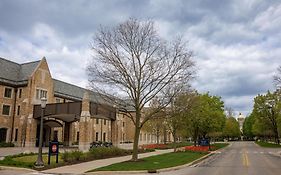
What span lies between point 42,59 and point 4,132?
1244 centimetres

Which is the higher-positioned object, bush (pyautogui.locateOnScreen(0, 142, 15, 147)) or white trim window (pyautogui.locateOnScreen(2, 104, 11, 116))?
white trim window (pyautogui.locateOnScreen(2, 104, 11, 116))

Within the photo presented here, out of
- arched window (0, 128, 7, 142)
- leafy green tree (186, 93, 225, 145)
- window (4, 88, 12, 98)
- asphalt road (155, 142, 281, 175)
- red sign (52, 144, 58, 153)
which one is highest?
window (4, 88, 12, 98)

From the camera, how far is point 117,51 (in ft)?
75.4

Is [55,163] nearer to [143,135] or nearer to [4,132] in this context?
[4,132]

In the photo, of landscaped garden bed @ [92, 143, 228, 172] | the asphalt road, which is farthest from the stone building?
the asphalt road

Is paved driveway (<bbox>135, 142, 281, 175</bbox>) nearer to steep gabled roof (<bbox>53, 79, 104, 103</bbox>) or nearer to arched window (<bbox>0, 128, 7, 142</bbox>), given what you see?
arched window (<bbox>0, 128, 7, 142</bbox>)

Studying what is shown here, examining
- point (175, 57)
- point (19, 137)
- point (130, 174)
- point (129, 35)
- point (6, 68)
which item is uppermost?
point (6, 68)

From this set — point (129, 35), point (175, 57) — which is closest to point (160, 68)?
point (175, 57)

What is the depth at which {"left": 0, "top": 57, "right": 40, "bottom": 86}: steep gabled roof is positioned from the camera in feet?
151

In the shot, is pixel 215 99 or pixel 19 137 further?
pixel 215 99

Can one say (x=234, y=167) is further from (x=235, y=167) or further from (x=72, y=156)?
(x=72, y=156)

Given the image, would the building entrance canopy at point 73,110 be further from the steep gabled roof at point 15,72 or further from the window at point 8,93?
the steep gabled roof at point 15,72

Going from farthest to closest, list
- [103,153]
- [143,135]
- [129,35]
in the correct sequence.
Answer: [143,135]
[103,153]
[129,35]

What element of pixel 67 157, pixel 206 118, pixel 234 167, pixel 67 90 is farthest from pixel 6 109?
pixel 234 167
